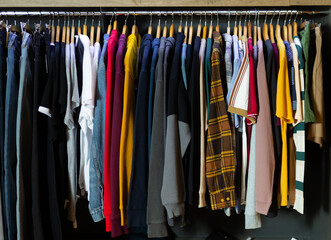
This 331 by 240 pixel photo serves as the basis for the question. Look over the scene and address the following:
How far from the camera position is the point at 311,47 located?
110cm

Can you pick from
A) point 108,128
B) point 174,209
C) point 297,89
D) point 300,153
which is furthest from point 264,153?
point 108,128

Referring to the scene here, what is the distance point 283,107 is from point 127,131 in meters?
0.63

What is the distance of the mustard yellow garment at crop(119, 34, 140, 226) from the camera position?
100 cm

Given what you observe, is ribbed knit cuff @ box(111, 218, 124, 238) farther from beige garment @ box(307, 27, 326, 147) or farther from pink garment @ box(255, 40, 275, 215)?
beige garment @ box(307, 27, 326, 147)

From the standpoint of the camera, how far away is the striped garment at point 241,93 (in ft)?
3.34

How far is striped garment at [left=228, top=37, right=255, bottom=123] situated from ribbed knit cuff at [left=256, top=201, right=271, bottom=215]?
0.34 meters

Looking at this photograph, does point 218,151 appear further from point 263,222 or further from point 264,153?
point 263,222

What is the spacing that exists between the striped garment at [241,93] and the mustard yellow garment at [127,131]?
41 cm

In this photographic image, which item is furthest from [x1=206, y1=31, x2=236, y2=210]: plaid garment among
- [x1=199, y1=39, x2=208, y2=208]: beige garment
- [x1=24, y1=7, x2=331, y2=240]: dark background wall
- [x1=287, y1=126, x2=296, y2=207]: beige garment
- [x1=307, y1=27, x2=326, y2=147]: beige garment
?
[x1=24, y1=7, x2=331, y2=240]: dark background wall

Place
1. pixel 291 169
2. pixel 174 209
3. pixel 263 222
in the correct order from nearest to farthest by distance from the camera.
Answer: pixel 174 209 → pixel 291 169 → pixel 263 222

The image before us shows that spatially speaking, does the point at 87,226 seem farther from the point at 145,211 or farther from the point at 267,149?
the point at 267,149

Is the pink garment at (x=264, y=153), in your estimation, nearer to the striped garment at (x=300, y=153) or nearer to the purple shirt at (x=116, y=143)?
the striped garment at (x=300, y=153)

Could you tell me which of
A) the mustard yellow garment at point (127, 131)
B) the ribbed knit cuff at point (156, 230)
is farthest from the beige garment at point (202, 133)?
the mustard yellow garment at point (127, 131)

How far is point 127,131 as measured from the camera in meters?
1.02
